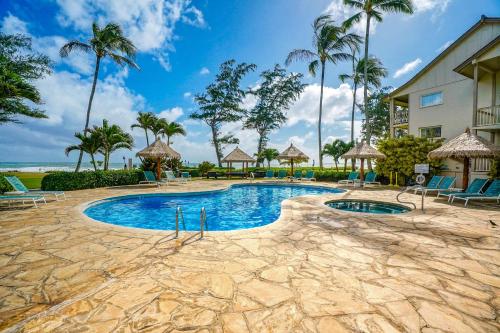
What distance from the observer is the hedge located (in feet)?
40.3

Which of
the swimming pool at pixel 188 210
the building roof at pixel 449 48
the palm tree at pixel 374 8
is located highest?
the palm tree at pixel 374 8

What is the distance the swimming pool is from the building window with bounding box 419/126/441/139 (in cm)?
1197

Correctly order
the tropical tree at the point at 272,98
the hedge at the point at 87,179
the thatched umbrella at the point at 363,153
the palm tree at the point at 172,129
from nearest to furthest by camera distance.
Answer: the hedge at the point at 87,179
the thatched umbrella at the point at 363,153
the palm tree at the point at 172,129
the tropical tree at the point at 272,98

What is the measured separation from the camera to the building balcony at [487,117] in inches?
449

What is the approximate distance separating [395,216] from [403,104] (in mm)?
16746

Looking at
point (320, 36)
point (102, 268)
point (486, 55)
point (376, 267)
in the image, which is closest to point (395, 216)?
point (376, 267)

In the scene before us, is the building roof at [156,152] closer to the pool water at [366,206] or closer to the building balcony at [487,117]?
the pool water at [366,206]

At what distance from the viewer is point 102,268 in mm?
3256

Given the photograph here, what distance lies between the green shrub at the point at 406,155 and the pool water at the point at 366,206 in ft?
23.1

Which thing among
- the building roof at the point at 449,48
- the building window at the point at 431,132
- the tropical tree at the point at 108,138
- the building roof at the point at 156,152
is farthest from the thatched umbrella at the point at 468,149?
the tropical tree at the point at 108,138

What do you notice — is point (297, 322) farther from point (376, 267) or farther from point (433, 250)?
point (433, 250)

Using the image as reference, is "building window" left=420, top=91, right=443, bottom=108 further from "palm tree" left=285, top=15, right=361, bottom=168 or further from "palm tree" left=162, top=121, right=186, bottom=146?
"palm tree" left=162, top=121, right=186, bottom=146

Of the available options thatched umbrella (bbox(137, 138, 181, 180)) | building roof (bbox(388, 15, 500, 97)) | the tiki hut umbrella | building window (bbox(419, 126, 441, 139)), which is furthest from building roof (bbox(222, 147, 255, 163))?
building window (bbox(419, 126, 441, 139))

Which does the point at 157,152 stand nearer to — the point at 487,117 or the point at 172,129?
the point at 172,129
